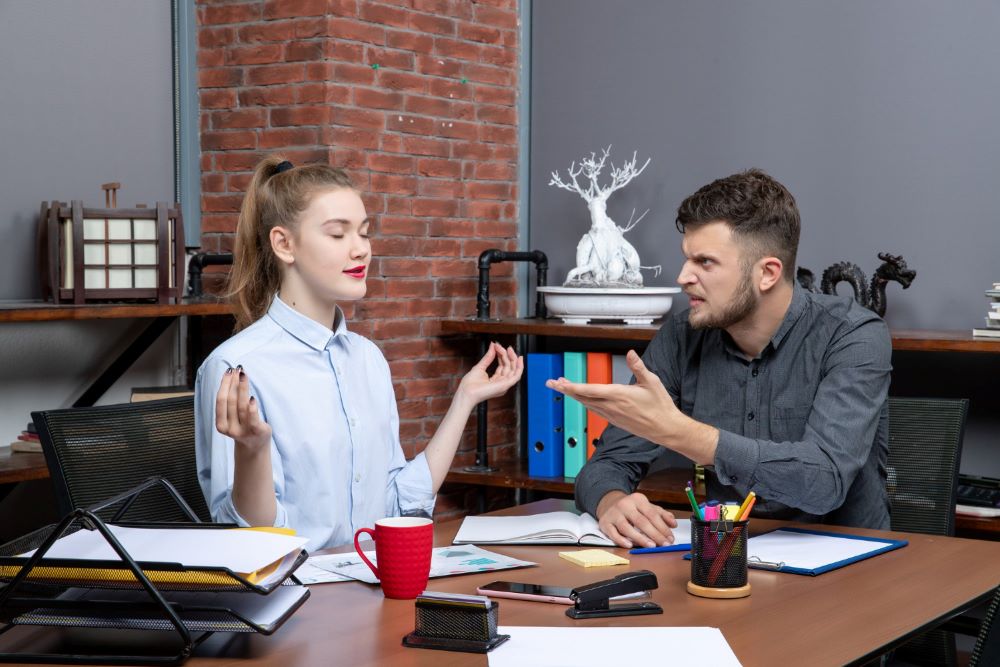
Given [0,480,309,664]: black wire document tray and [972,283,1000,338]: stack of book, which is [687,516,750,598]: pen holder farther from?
[972,283,1000,338]: stack of book

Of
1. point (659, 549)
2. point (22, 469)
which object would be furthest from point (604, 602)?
point (22, 469)

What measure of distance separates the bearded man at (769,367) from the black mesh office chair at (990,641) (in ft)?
2.64

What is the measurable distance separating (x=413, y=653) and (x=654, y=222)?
2.56 m

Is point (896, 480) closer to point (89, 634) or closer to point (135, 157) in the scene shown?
point (89, 634)

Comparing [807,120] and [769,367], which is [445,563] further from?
[807,120]

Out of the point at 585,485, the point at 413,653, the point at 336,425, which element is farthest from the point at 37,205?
the point at 413,653

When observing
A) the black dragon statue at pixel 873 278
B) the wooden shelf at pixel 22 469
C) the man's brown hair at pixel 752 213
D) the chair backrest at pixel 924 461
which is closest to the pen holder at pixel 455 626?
the man's brown hair at pixel 752 213

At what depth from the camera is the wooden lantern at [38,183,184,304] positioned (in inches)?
113

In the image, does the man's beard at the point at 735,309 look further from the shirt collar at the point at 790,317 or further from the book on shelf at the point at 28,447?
the book on shelf at the point at 28,447

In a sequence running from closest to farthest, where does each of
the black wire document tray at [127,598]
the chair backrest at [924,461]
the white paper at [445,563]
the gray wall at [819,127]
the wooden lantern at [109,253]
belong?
the black wire document tray at [127,598] → the white paper at [445,563] → the chair backrest at [924,461] → the wooden lantern at [109,253] → the gray wall at [819,127]

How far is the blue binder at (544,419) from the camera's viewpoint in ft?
11.3

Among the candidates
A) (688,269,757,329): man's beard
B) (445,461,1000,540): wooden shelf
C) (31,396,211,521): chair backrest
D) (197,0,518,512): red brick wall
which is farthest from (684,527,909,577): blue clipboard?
(197,0,518,512): red brick wall

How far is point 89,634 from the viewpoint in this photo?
133 centimetres

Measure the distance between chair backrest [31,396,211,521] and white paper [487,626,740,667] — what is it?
0.81m
